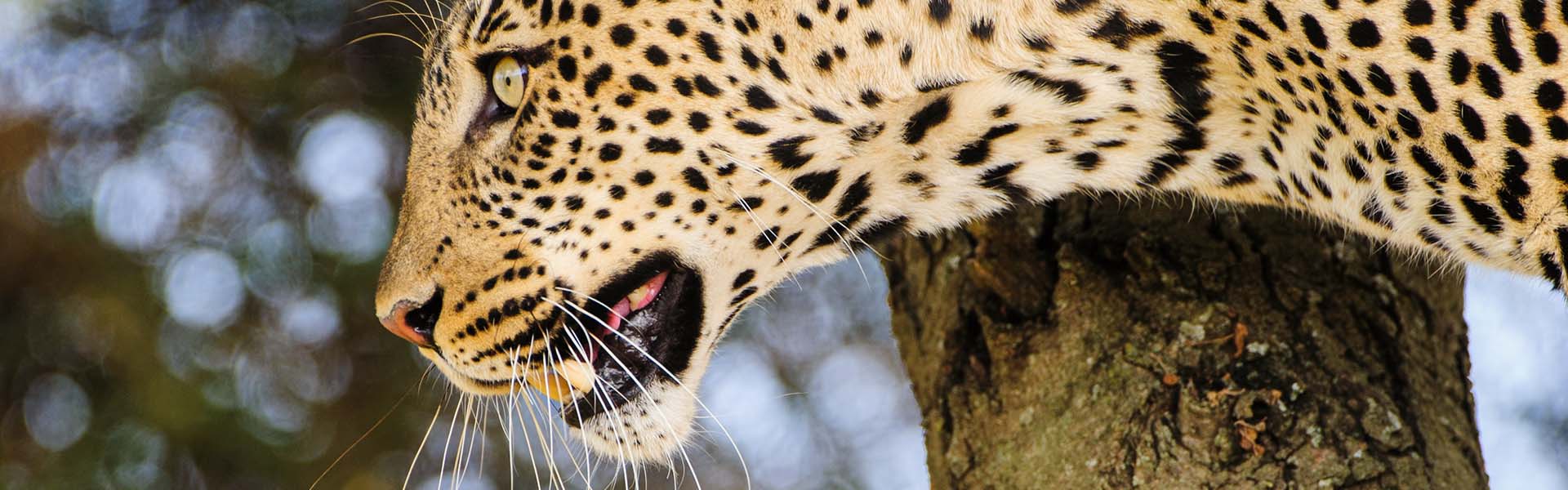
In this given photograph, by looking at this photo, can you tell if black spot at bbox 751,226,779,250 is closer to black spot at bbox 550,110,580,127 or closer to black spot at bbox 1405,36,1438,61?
black spot at bbox 550,110,580,127

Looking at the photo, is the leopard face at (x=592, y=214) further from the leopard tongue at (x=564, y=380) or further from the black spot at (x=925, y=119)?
the black spot at (x=925, y=119)

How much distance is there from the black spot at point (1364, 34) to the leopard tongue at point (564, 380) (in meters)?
1.59

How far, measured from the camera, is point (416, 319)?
298 cm

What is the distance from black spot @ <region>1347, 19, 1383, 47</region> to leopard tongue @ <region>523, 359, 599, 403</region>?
62.5 inches

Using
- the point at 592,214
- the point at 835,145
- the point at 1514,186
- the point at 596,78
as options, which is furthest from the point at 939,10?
the point at 1514,186

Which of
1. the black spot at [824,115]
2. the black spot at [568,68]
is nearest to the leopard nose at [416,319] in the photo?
the black spot at [568,68]

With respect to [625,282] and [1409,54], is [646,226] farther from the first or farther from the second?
[1409,54]

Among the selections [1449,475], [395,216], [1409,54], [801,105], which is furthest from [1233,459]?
[395,216]

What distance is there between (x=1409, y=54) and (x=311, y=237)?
3938 mm

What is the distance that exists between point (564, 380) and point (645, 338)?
21cm

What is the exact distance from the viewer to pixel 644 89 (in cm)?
270

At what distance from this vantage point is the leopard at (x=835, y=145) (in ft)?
7.47

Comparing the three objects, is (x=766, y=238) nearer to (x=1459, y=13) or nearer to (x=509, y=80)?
(x=509, y=80)

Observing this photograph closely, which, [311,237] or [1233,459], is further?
[311,237]
